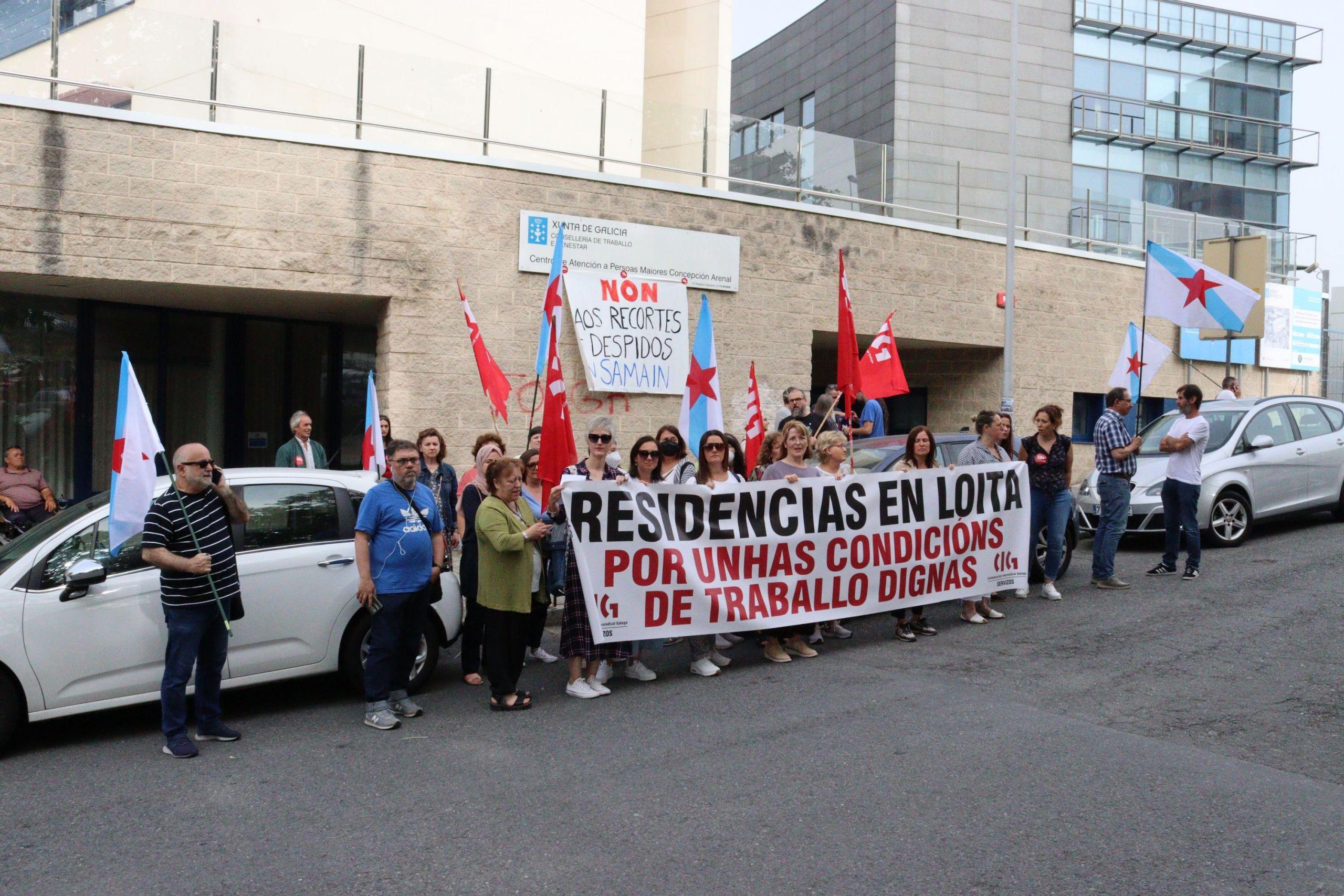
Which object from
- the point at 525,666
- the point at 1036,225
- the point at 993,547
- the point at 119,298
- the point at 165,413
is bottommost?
the point at 525,666

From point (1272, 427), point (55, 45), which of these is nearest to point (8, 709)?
point (55, 45)

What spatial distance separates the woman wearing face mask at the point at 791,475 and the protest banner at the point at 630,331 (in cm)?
540

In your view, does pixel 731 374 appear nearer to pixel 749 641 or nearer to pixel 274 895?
pixel 749 641

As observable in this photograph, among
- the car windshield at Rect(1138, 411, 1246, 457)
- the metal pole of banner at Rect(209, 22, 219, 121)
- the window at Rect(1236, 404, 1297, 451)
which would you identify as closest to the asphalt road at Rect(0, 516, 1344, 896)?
the car windshield at Rect(1138, 411, 1246, 457)

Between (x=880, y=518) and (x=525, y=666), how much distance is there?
2.95m

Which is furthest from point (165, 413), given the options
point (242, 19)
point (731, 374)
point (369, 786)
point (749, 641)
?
point (369, 786)

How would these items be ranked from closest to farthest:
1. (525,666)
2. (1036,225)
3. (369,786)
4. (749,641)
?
(369,786) → (525,666) → (749,641) → (1036,225)

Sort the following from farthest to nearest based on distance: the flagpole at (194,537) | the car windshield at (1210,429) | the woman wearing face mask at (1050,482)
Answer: the car windshield at (1210,429), the woman wearing face mask at (1050,482), the flagpole at (194,537)

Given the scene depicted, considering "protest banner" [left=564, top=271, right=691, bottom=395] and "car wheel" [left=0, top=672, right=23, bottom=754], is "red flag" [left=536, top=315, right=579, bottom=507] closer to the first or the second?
"car wheel" [left=0, top=672, right=23, bottom=754]

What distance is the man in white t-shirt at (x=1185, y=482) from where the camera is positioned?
1042 centimetres

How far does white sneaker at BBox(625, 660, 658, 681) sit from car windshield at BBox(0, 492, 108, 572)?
3440 mm

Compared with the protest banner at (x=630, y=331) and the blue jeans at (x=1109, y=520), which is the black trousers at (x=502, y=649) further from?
the protest banner at (x=630, y=331)

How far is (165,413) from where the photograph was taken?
14047mm

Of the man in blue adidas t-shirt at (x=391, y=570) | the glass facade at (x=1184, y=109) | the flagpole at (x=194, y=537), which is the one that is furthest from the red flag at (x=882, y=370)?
the glass facade at (x=1184, y=109)
